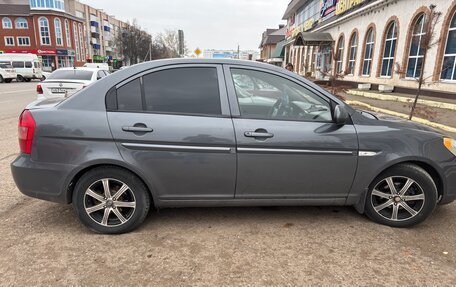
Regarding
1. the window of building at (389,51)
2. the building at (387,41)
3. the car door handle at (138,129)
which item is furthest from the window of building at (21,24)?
the car door handle at (138,129)

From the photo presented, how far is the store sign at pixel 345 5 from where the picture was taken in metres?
21.8

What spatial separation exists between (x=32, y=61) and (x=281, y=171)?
36.9 m

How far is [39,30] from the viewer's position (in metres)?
59.1

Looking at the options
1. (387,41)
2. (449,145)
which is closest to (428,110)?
(449,145)

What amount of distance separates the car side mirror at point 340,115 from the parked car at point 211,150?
0.09 ft

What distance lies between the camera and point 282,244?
310 centimetres

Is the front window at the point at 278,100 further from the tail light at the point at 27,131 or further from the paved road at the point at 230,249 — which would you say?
the tail light at the point at 27,131

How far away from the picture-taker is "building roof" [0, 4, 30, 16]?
59.3m

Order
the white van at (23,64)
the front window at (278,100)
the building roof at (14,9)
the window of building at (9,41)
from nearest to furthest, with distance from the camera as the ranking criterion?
the front window at (278,100) < the white van at (23,64) < the building roof at (14,9) < the window of building at (9,41)

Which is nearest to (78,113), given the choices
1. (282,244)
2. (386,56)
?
(282,244)

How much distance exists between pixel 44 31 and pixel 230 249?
6852cm

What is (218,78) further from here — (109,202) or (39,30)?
(39,30)

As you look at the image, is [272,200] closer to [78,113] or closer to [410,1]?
[78,113]

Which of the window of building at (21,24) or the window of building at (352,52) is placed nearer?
the window of building at (352,52)
